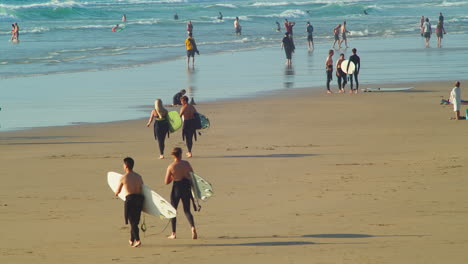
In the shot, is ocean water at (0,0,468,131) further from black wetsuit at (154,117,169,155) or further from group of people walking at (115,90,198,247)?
group of people walking at (115,90,198,247)

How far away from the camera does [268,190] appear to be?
41.8 feet

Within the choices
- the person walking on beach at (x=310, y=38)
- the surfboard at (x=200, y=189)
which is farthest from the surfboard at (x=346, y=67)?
the surfboard at (x=200, y=189)

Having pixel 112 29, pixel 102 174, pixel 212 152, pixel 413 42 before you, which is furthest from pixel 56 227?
pixel 112 29

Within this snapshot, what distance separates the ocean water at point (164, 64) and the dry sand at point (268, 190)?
400 centimetres

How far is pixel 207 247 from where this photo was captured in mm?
9719

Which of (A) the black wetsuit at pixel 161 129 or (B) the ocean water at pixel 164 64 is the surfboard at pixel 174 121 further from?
(B) the ocean water at pixel 164 64

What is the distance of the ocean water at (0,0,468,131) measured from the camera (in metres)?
24.1

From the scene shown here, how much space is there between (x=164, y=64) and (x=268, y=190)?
77.4 ft

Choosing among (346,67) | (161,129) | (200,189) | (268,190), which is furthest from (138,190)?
(346,67)

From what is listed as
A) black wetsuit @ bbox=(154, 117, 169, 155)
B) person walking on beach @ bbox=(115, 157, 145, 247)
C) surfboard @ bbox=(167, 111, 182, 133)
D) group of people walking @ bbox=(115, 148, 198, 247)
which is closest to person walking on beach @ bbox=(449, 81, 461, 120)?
surfboard @ bbox=(167, 111, 182, 133)

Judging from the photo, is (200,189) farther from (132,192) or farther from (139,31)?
(139,31)

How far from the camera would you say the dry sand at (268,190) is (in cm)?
959

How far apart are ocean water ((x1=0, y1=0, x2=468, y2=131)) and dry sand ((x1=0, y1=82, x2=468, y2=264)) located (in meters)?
4.00

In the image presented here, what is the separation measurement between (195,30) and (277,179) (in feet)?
156
